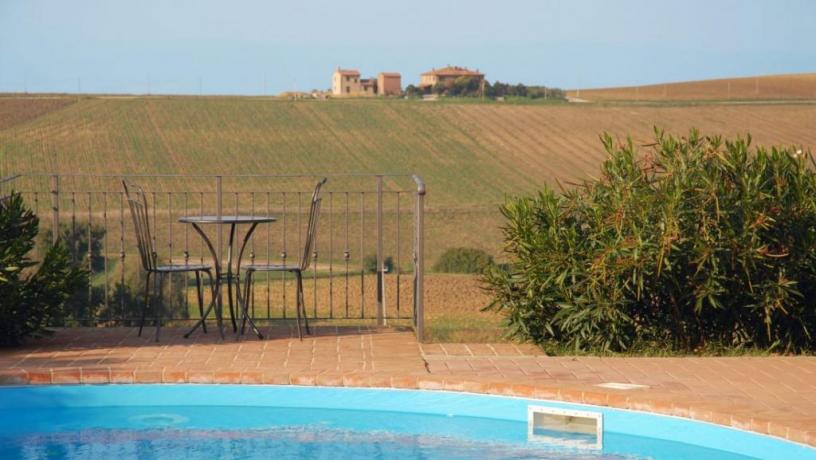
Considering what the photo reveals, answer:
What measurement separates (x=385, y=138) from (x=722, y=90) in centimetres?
2848

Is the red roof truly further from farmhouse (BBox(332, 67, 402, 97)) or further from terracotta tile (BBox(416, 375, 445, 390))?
terracotta tile (BBox(416, 375, 445, 390))

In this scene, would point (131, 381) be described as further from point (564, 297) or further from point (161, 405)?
point (564, 297)

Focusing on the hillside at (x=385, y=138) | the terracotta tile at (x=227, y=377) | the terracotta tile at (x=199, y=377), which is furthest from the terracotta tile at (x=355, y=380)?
the hillside at (x=385, y=138)

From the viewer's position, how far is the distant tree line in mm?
64875

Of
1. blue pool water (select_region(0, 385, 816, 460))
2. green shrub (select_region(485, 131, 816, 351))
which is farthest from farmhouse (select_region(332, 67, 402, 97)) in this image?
blue pool water (select_region(0, 385, 816, 460))

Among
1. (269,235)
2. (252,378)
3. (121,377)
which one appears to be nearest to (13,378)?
(121,377)

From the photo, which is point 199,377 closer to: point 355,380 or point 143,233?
point 355,380

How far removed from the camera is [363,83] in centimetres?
7881

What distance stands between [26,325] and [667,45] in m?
24.1

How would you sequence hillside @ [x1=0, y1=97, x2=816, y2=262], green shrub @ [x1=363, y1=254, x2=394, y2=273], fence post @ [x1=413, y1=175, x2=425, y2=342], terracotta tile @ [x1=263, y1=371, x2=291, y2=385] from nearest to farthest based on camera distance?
terracotta tile @ [x1=263, y1=371, x2=291, y2=385], fence post @ [x1=413, y1=175, x2=425, y2=342], green shrub @ [x1=363, y1=254, x2=394, y2=273], hillside @ [x1=0, y1=97, x2=816, y2=262]

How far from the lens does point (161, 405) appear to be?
6.20 metres

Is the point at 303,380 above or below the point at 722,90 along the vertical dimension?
below

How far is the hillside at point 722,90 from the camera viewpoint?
63.3m

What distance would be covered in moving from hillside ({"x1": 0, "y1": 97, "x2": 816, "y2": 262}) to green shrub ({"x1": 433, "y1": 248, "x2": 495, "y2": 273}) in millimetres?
3320
